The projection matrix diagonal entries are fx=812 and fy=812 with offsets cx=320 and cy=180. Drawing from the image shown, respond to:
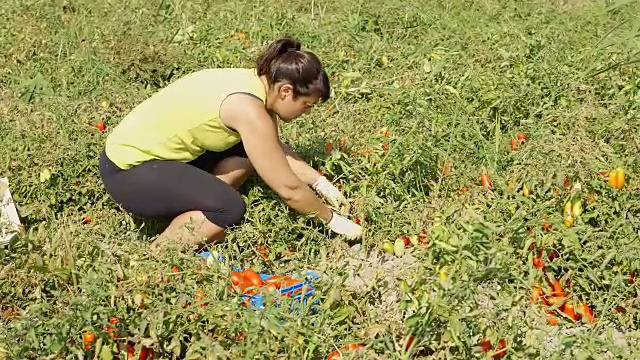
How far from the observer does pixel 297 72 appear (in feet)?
9.43

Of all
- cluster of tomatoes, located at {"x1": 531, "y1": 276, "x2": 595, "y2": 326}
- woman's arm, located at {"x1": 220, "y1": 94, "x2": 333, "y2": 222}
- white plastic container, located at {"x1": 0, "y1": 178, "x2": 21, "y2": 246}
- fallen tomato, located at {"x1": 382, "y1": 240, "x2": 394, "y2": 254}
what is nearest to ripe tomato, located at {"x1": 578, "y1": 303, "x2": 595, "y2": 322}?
cluster of tomatoes, located at {"x1": 531, "y1": 276, "x2": 595, "y2": 326}

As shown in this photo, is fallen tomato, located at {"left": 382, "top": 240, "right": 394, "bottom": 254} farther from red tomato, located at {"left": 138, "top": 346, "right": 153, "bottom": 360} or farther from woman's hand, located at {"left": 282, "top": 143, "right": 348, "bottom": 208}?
red tomato, located at {"left": 138, "top": 346, "right": 153, "bottom": 360}

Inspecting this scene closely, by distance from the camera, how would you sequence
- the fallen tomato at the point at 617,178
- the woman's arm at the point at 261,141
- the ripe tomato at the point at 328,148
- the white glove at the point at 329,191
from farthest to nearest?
the ripe tomato at the point at 328,148, the white glove at the point at 329,191, the woman's arm at the point at 261,141, the fallen tomato at the point at 617,178

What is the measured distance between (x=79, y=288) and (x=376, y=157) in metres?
1.36

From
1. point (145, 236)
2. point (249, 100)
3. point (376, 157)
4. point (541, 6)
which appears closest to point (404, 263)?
point (376, 157)

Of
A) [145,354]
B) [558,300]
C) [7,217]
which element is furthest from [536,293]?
[7,217]

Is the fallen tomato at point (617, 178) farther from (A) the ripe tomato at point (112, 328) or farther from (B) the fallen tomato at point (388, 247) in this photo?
(A) the ripe tomato at point (112, 328)

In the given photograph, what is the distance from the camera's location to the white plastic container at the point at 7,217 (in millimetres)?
2734

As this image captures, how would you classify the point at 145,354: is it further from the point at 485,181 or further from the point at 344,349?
the point at 485,181

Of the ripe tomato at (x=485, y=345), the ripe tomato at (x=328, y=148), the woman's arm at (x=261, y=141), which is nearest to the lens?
the ripe tomato at (x=485, y=345)

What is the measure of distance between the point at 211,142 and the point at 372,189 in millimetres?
683

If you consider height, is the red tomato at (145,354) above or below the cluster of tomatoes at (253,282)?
below

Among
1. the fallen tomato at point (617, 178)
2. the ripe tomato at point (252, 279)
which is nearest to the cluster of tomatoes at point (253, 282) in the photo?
the ripe tomato at point (252, 279)

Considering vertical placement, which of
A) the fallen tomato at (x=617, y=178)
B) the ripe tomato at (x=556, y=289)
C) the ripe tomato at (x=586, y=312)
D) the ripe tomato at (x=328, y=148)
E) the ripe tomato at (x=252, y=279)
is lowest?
the ripe tomato at (x=328, y=148)
